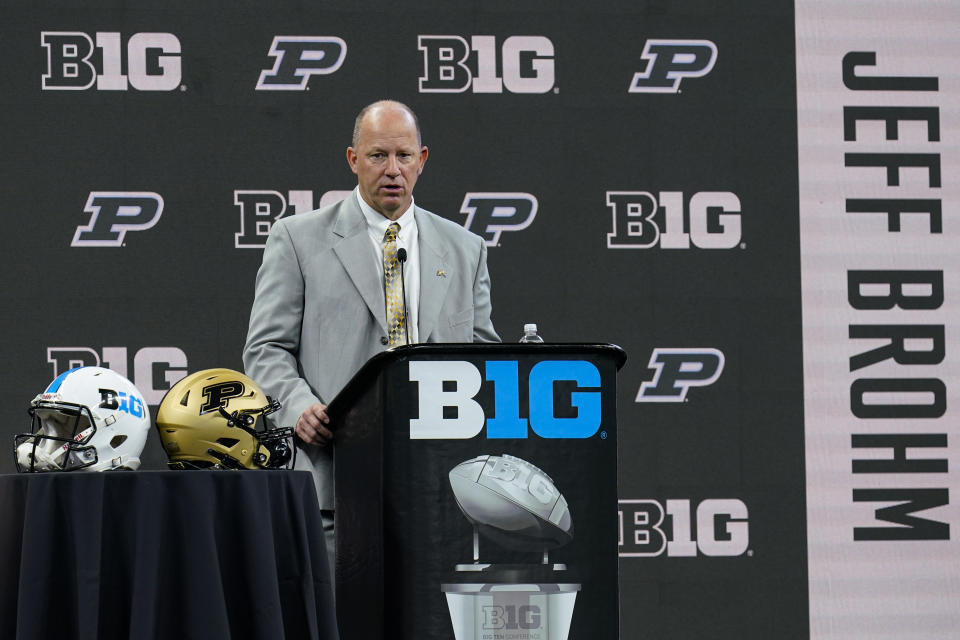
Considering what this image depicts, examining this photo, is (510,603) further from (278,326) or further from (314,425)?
(278,326)

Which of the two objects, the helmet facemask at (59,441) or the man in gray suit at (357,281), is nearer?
the helmet facemask at (59,441)

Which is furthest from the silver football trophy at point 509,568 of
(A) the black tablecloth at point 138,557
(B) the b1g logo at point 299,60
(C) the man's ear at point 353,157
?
(B) the b1g logo at point 299,60

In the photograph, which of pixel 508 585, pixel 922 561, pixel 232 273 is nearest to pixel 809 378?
pixel 922 561

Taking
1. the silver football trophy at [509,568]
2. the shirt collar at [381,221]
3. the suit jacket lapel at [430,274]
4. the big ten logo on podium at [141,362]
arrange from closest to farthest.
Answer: the silver football trophy at [509,568] < the suit jacket lapel at [430,274] < the shirt collar at [381,221] < the big ten logo on podium at [141,362]

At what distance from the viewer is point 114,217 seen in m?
4.53

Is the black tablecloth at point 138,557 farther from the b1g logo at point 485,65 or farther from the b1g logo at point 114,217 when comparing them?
the b1g logo at point 485,65

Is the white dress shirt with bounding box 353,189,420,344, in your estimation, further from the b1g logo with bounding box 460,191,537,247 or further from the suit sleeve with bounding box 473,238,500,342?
the b1g logo with bounding box 460,191,537,247

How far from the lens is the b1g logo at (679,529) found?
4.61 metres

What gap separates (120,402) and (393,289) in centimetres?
84

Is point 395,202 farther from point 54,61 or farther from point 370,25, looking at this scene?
point 54,61

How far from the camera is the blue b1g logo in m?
2.40

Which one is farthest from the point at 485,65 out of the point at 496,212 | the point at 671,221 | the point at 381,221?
the point at 381,221

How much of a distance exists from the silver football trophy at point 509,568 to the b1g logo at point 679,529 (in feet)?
7.48

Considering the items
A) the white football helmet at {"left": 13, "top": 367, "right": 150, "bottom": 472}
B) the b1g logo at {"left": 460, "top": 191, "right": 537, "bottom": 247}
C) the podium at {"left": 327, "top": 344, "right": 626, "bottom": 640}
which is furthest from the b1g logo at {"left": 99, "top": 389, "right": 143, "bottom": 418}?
the b1g logo at {"left": 460, "top": 191, "right": 537, "bottom": 247}
